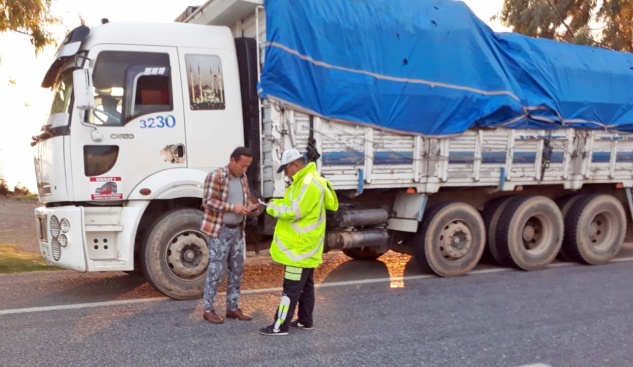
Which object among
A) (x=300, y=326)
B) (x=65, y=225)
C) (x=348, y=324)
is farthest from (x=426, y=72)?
(x=65, y=225)

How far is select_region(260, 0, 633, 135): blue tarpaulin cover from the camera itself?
6.20 m

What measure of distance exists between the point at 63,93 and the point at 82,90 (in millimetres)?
695

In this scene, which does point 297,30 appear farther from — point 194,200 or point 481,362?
point 481,362

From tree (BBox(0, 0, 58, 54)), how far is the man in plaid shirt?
202 inches

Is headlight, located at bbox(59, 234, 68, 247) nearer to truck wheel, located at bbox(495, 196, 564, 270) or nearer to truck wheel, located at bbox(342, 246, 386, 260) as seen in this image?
truck wheel, located at bbox(342, 246, 386, 260)

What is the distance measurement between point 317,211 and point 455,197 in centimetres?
368

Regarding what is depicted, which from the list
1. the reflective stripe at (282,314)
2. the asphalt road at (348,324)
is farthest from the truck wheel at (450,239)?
the reflective stripe at (282,314)

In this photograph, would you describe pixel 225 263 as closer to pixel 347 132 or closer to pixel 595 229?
pixel 347 132

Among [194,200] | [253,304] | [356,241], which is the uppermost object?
[194,200]

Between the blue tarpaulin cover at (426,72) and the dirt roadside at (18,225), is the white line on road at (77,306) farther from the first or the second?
the dirt roadside at (18,225)

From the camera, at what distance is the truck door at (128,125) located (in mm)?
5578

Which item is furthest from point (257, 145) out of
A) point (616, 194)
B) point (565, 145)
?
point (616, 194)

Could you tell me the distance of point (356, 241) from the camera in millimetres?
6754

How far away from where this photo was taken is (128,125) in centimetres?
569
